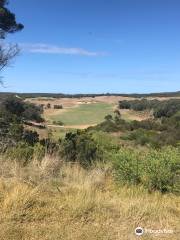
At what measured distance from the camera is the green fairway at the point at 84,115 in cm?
6879

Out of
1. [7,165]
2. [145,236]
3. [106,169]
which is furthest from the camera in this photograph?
[106,169]

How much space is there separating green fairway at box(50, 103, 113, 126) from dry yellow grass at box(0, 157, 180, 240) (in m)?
57.9

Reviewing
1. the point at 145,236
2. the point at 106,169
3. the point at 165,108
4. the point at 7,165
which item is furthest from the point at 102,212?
the point at 165,108

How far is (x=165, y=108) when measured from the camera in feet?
242

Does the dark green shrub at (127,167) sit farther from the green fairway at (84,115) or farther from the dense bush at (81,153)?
the green fairway at (84,115)

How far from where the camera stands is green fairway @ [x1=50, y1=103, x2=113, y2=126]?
6879cm

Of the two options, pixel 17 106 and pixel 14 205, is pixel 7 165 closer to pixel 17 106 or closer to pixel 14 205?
pixel 14 205

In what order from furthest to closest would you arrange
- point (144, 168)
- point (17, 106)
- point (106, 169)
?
point (17, 106) < point (106, 169) < point (144, 168)

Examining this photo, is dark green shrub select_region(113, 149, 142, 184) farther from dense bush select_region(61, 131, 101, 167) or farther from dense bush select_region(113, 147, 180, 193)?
dense bush select_region(61, 131, 101, 167)

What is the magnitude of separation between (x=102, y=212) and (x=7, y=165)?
8.37 ft

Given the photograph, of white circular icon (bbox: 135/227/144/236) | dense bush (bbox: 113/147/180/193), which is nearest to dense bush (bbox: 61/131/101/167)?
dense bush (bbox: 113/147/180/193)

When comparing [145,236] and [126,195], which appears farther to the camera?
[126,195]

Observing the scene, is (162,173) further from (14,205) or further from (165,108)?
(165,108)

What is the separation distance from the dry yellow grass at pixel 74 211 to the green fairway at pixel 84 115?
190ft
